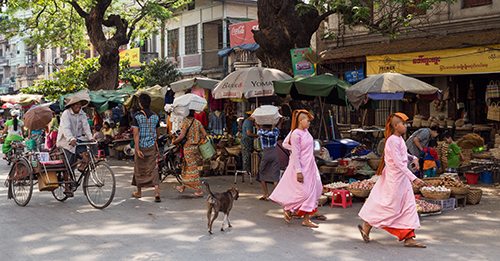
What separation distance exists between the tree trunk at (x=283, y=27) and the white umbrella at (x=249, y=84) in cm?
138

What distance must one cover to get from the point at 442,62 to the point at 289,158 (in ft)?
26.6

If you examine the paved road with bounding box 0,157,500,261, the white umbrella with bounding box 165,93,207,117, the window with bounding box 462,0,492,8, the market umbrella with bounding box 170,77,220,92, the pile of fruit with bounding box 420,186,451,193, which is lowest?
the paved road with bounding box 0,157,500,261

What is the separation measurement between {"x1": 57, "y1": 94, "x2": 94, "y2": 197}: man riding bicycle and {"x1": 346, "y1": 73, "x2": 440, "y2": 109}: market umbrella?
211 inches

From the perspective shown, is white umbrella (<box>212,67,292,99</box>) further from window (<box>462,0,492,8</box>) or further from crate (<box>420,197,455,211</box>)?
window (<box>462,0,492,8</box>)

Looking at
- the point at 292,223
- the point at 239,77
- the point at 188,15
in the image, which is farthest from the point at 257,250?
the point at 188,15

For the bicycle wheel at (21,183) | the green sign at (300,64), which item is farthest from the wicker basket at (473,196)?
the bicycle wheel at (21,183)

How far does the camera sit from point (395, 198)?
18.8 ft

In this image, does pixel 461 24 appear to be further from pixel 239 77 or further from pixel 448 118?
pixel 239 77

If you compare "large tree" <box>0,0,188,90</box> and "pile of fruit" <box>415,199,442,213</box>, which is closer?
"pile of fruit" <box>415,199,442,213</box>

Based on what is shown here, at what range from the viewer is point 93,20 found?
20016mm

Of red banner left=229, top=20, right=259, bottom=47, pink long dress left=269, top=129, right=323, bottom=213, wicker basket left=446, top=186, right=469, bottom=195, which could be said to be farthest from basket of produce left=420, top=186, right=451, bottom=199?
red banner left=229, top=20, right=259, bottom=47

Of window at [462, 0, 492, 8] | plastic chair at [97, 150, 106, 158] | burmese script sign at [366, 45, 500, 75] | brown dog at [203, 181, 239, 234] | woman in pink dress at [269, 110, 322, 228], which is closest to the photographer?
brown dog at [203, 181, 239, 234]

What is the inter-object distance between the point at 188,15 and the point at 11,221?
23914mm

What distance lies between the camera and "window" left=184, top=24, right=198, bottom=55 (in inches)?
1156
